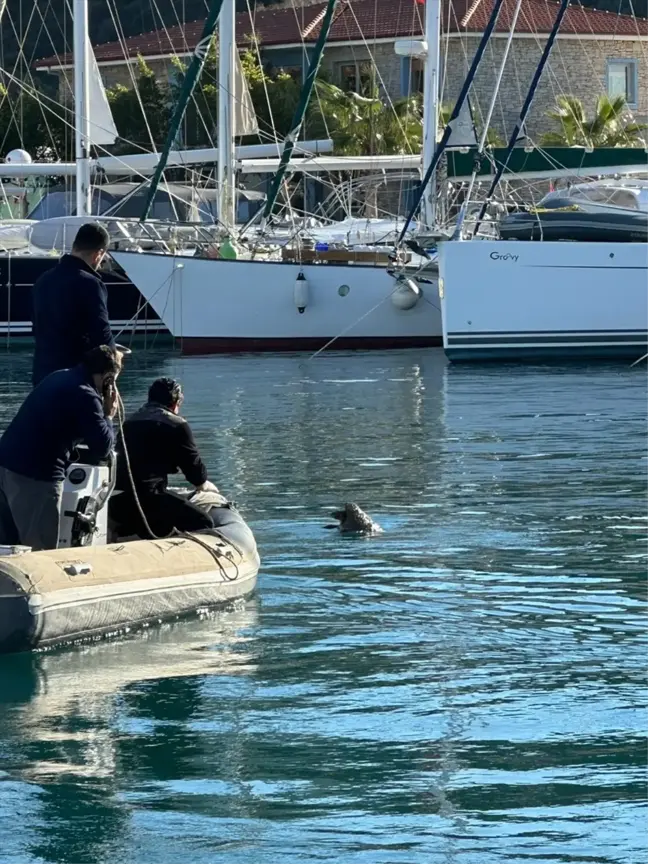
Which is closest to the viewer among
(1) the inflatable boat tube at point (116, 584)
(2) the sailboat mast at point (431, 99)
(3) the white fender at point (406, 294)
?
(1) the inflatable boat tube at point (116, 584)

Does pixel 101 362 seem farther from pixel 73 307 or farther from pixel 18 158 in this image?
pixel 18 158

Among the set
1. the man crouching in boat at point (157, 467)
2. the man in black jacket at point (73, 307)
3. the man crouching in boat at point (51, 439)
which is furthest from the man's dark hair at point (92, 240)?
the man crouching in boat at point (51, 439)

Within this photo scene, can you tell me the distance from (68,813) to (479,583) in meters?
4.86

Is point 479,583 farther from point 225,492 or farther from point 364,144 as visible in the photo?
point 364,144

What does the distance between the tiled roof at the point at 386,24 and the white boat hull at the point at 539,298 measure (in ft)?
84.0

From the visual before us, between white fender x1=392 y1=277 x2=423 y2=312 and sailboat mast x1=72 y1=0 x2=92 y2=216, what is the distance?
19.7ft

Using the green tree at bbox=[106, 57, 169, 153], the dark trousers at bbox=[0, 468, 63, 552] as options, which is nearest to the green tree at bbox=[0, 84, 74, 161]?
the green tree at bbox=[106, 57, 169, 153]

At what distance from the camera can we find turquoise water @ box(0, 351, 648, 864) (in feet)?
22.2

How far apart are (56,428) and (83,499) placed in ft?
1.79

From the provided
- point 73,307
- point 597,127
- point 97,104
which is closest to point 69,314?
point 73,307

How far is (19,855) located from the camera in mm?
6508

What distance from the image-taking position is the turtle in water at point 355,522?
13242 mm

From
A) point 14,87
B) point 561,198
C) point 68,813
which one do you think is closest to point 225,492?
point 68,813

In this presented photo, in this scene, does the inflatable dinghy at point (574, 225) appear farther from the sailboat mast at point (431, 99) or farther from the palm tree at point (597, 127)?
the palm tree at point (597, 127)
